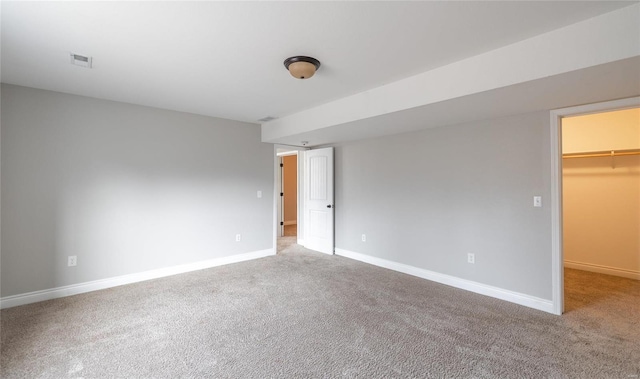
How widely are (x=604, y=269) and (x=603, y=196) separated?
3.38 ft

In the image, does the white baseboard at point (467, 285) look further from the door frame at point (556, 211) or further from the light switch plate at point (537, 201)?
the light switch plate at point (537, 201)

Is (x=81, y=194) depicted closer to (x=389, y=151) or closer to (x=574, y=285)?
(x=389, y=151)

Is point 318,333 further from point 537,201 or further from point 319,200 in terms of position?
point 319,200

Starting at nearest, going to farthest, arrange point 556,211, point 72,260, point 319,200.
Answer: point 556,211 → point 72,260 → point 319,200

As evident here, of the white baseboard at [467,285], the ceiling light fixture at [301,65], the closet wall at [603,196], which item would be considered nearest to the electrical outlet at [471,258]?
the white baseboard at [467,285]

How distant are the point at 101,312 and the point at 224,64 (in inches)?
107

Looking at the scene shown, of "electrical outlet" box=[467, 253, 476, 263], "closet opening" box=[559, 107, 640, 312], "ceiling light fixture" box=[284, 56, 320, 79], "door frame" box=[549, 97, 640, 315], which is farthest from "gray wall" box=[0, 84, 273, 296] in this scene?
"closet opening" box=[559, 107, 640, 312]

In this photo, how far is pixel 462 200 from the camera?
3.50 m

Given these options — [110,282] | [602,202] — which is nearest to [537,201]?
[602,202]

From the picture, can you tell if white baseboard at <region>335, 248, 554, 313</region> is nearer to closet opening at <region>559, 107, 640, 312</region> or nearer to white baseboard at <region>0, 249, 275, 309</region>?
closet opening at <region>559, 107, 640, 312</region>

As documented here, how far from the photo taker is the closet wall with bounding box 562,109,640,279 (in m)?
3.73

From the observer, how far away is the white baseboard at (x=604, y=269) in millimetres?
3713

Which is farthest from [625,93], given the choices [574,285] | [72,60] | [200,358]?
[72,60]

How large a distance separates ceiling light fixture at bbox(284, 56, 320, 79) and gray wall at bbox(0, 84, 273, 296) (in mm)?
2454
